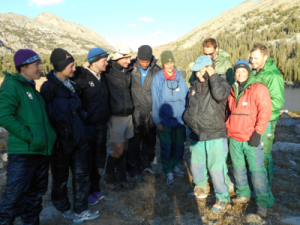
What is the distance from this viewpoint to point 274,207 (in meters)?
3.72

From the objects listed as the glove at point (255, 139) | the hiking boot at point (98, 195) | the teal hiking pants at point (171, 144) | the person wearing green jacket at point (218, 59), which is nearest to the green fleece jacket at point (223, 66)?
the person wearing green jacket at point (218, 59)

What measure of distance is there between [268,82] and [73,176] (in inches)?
155

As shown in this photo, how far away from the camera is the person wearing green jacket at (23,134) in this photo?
8.17ft

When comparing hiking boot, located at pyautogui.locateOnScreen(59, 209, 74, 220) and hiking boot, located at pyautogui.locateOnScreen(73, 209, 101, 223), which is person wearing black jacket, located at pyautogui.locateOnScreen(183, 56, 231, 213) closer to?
hiking boot, located at pyautogui.locateOnScreen(73, 209, 101, 223)

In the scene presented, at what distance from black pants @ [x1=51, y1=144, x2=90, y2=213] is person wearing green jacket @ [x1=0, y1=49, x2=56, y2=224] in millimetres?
345

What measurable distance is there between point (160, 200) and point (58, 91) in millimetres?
3021

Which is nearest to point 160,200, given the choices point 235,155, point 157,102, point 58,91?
point 235,155

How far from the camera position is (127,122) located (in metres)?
4.39

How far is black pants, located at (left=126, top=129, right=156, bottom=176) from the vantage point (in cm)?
489

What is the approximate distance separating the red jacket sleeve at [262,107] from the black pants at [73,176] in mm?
3007

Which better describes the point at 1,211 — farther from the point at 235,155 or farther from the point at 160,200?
the point at 235,155

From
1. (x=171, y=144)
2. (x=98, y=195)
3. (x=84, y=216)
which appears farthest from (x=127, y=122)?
(x=84, y=216)

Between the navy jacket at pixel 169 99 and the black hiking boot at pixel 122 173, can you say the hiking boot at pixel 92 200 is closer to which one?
the black hiking boot at pixel 122 173

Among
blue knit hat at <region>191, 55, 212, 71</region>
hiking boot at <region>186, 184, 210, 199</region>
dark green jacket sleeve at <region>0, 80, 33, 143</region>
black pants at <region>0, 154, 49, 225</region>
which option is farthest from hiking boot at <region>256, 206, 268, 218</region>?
dark green jacket sleeve at <region>0, 80, 33, 143</region>
